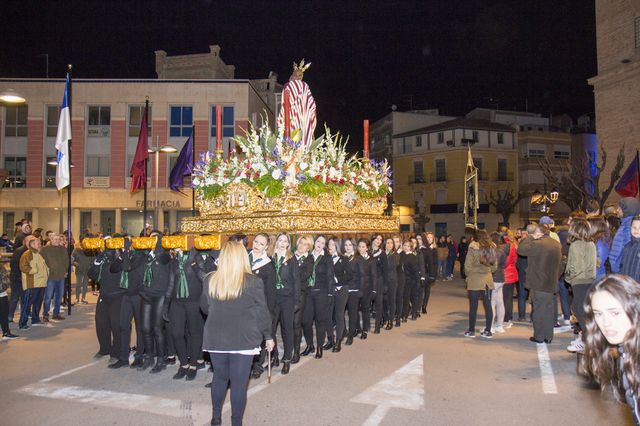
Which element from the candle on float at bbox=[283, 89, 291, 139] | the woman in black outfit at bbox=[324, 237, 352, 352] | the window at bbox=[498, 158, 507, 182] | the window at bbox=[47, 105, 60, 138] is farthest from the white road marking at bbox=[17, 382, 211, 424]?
the window at bbox=[498, 158, 507, 182]

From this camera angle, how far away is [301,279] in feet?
26.3

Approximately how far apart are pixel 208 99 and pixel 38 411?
101 ft

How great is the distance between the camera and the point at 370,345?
905 cm

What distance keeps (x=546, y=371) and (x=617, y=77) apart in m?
23.9

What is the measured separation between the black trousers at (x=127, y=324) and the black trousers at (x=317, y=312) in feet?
8.21

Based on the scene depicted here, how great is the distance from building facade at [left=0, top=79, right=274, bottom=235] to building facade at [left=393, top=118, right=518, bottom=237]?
80.1 ft

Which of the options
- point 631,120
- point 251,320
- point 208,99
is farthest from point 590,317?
point 208,99

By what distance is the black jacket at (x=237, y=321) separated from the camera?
15.7 feet

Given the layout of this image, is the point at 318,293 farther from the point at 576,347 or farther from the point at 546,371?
the point at 576,347

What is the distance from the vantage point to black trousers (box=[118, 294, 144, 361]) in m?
7.67

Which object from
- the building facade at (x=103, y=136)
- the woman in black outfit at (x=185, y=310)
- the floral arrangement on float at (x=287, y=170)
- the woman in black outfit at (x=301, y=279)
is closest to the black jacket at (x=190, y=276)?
the woman in black outfit at (x=185, y=310)

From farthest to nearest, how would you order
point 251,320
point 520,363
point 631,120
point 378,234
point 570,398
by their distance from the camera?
point 631,120, point 378,234, point 520,363, point 570,398, point 251,320

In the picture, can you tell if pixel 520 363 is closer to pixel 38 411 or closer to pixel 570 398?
pixel 570 398

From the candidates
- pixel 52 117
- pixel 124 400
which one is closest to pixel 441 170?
pixel 52 117
